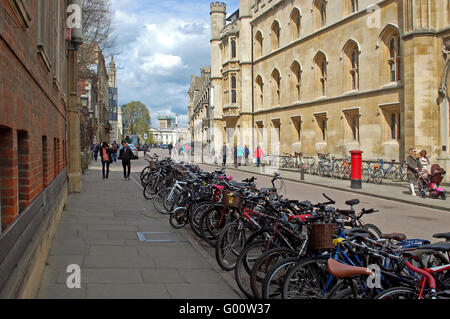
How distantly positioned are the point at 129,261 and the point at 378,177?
594 inches

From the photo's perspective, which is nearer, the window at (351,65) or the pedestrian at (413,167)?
the pedestrian at (413,167)

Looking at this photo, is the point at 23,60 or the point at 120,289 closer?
the point at 23,60

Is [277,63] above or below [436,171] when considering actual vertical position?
above

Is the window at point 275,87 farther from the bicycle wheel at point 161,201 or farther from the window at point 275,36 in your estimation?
the bicycle wheel at point 161,201

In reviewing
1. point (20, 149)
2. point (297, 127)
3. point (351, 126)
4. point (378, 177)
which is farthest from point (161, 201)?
point (297, 127)

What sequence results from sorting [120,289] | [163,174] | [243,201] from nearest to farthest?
[120,289]
[243,201]
[163,174]

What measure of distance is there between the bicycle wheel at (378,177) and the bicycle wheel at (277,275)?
15946mm

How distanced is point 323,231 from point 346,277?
29.5 inches

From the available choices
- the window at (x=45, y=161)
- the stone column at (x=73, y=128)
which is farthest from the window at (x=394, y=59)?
the window at (x=45, y=161)

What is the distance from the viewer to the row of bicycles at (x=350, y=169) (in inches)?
755

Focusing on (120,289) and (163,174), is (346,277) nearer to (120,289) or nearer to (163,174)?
(120,289)
